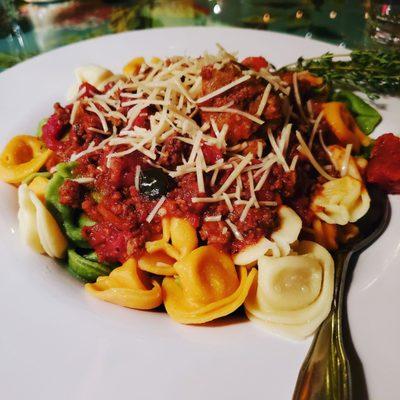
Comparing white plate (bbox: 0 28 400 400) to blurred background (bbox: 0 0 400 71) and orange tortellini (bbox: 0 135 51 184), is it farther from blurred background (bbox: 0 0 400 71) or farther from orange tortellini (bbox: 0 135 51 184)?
blurred background (bbox: 0 0 400 71)

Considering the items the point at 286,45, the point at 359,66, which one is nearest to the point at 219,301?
the point at 359,66

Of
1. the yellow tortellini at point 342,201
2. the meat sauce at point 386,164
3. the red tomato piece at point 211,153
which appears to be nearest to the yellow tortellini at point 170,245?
the red tomato piece at point 211,153

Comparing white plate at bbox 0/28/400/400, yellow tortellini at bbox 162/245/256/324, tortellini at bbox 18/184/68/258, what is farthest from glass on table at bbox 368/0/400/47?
tortellini at bbox 18/184/68/258

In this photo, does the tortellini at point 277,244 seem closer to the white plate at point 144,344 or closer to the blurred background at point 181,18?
the white plate at point 144,344

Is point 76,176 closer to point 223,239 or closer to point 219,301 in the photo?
point 223,239

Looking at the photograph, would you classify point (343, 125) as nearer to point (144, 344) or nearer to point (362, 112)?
point (362, 112)

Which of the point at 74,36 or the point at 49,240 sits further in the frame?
the point at 74,36
